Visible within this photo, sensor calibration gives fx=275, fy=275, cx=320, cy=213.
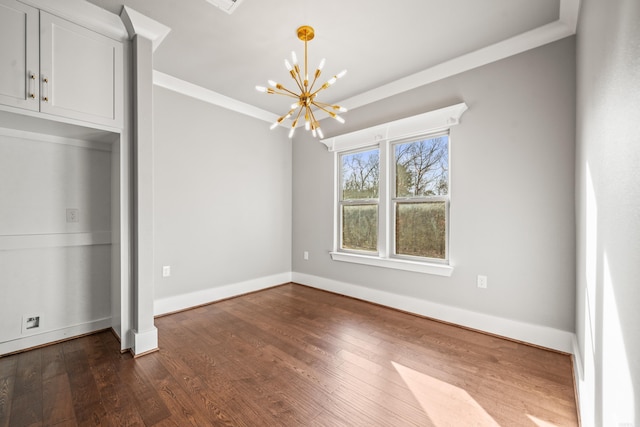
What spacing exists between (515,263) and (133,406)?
10.2 ft

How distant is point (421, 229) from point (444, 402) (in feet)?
6.09

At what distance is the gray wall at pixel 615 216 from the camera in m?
0.71

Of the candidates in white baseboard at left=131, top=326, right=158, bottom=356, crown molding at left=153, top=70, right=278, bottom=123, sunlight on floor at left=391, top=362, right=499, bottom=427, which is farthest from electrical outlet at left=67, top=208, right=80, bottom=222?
sunlight on floor at left=391, top=362, right=499, bottom=427

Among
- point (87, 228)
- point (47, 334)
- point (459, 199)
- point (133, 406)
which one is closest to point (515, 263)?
point (459, 199)

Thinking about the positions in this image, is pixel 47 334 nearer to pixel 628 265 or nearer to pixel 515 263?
pixel 628 265

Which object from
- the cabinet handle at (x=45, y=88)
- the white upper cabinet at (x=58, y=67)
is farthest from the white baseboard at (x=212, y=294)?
the cabinet handle at (x=45, y=88)

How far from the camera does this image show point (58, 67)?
2.02 metres

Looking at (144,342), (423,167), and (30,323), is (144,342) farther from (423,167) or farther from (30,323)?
(423,167)

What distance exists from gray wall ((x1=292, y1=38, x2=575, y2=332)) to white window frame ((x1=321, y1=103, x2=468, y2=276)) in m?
0.11

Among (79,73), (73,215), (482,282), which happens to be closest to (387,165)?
(482,282)

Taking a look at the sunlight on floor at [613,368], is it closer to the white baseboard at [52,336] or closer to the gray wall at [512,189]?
the gray wall at [512,189]

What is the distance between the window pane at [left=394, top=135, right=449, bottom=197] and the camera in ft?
10.00

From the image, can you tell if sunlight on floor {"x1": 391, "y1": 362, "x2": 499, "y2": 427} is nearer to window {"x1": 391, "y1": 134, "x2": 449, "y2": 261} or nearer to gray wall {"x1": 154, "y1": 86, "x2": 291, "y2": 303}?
window {"x1": 391, "y1": 134, "x2": 449, "y2": 261}

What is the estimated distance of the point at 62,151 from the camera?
2498 millimetres
